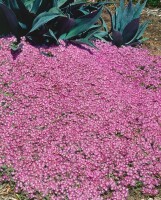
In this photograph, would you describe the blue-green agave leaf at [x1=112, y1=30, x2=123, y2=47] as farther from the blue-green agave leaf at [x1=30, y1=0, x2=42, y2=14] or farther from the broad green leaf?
the blue-green agave leaf at [x1=30, y1=0, x2=42, y2=14]

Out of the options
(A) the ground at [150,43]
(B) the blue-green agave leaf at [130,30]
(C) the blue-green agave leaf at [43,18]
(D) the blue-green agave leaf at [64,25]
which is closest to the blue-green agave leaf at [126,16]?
(B) the blue-green agave leaf at [130,30]

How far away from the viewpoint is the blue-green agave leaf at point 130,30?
21.9 ft

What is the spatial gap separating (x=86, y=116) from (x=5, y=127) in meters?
1.03

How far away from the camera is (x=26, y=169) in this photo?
455 centimetres

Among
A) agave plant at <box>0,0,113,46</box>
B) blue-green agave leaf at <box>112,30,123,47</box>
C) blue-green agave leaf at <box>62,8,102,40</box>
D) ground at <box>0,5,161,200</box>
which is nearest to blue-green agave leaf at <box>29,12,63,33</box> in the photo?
agave plant at <box>0,0,113,46</box>

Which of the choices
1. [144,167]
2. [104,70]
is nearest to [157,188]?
[144,167]

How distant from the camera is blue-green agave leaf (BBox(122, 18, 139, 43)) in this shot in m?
6.69

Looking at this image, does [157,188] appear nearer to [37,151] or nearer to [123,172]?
[123,172]

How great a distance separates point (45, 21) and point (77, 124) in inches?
65.3

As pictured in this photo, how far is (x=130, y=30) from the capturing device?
6801mm

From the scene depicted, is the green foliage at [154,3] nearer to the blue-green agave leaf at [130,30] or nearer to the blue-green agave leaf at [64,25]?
the blue-green agave leaf at [130,30]

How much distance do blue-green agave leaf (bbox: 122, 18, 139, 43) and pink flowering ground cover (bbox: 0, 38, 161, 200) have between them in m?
0.85

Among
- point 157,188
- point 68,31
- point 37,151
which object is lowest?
point 157,188

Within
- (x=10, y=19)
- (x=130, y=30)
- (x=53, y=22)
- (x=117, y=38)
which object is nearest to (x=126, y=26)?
(x=130, y=30)
